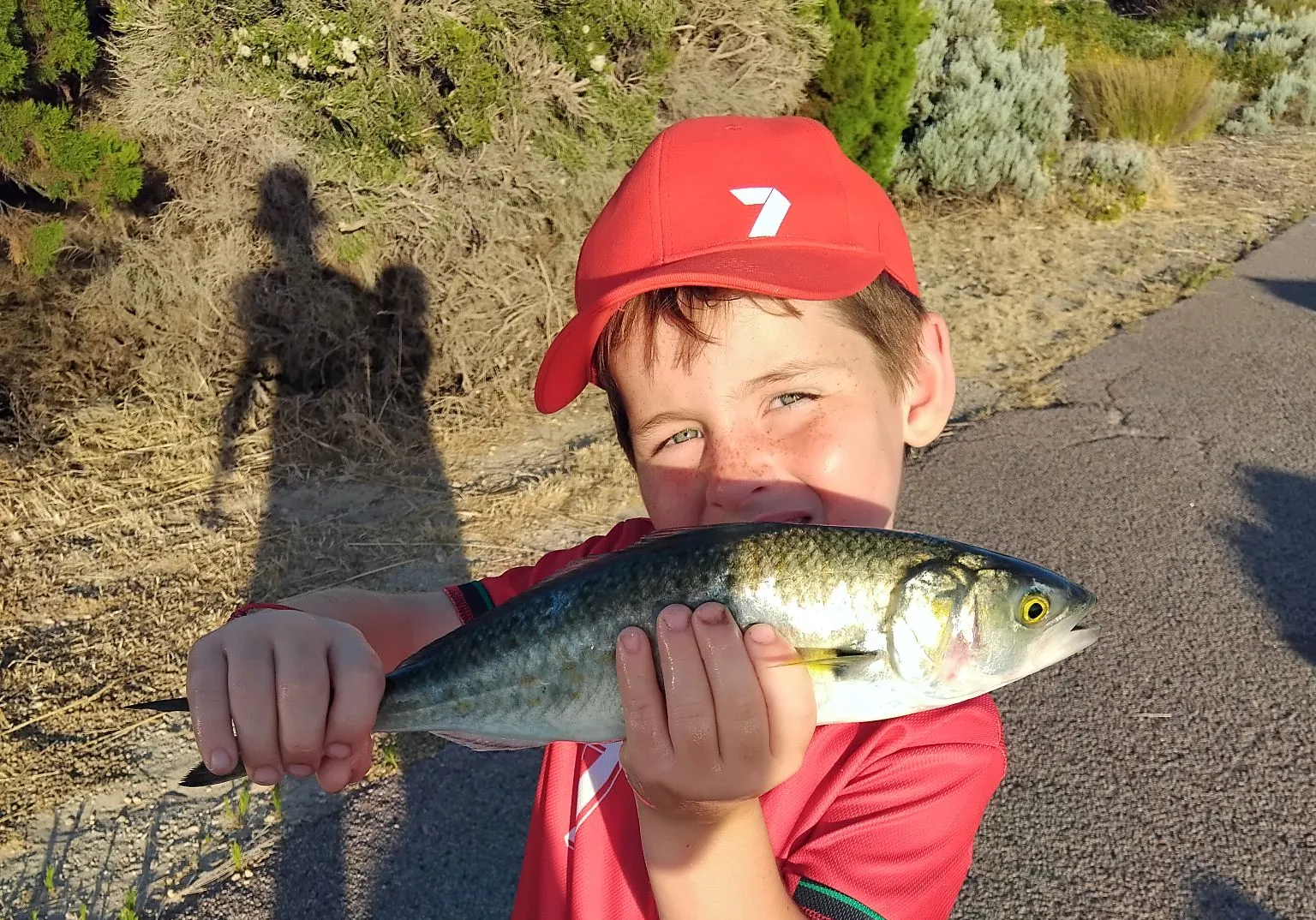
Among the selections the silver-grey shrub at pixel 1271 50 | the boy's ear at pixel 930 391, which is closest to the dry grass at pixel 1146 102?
the silver-grey shrub at pixel 1271 50

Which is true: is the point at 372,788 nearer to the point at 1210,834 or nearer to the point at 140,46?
the point at 1210,834

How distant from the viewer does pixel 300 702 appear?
5.03ft

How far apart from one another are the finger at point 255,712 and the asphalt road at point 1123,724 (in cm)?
163

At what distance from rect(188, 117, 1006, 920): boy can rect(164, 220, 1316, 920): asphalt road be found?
1231 mm

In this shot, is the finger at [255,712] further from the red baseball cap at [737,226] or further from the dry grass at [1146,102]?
the dry grass at [1146,102]

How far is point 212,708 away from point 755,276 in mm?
1261

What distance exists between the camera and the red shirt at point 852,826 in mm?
1554

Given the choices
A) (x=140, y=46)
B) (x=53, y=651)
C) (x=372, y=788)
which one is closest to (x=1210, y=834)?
(x=372, y=788)

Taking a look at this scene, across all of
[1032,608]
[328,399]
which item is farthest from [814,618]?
[328,399]

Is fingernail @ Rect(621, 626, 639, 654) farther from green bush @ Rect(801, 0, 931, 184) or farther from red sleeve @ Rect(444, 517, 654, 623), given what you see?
green bush @ Rect(801, 0, 931, 184)

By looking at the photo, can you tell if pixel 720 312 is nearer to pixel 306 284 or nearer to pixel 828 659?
pixel 828 659

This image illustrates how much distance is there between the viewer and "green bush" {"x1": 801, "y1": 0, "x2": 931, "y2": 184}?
8.10 metres

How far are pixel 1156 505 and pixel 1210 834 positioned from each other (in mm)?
2277

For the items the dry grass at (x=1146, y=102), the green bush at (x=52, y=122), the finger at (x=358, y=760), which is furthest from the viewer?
the dry grass at (x=1146, y=102)
